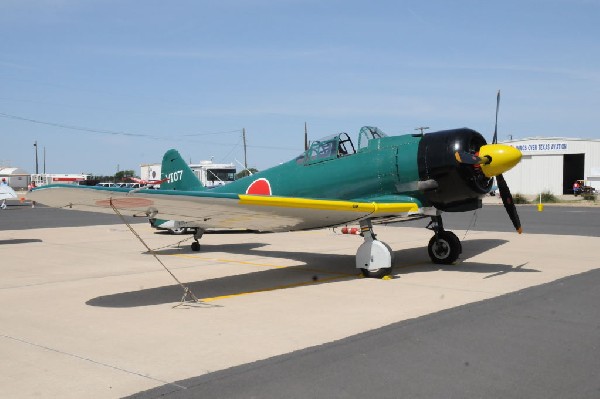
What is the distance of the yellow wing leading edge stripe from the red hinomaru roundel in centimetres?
302

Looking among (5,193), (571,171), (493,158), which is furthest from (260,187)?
(571,171)

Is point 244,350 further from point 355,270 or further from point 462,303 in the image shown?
point 355,270

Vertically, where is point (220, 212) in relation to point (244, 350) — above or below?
above

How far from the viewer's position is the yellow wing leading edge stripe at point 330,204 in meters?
7.64

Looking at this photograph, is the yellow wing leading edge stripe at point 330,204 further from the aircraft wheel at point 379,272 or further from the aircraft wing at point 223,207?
the aircraft wheel at point 379,272

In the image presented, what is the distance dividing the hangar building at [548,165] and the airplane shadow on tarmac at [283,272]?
45.2m

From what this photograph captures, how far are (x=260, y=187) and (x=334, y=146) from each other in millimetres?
1955

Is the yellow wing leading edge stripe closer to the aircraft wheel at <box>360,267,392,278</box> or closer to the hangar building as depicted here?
the aircraft wheel at <box>360,267,392,278</box>

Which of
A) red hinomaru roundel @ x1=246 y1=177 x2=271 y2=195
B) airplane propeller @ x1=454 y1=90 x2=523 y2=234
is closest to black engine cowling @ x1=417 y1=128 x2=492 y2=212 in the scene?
airplane propeller @ x1=454 y1=90 x2=523 y2=234

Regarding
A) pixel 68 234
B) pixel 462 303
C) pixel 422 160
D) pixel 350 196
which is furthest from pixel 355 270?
pixel 68 234

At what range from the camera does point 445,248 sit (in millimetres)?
11445

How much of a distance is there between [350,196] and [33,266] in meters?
6.35

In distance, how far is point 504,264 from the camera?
1116 cm

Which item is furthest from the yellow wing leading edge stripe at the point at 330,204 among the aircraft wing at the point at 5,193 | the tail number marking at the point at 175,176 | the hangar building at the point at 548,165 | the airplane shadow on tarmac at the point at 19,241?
the hangar building at the point at 548,165
